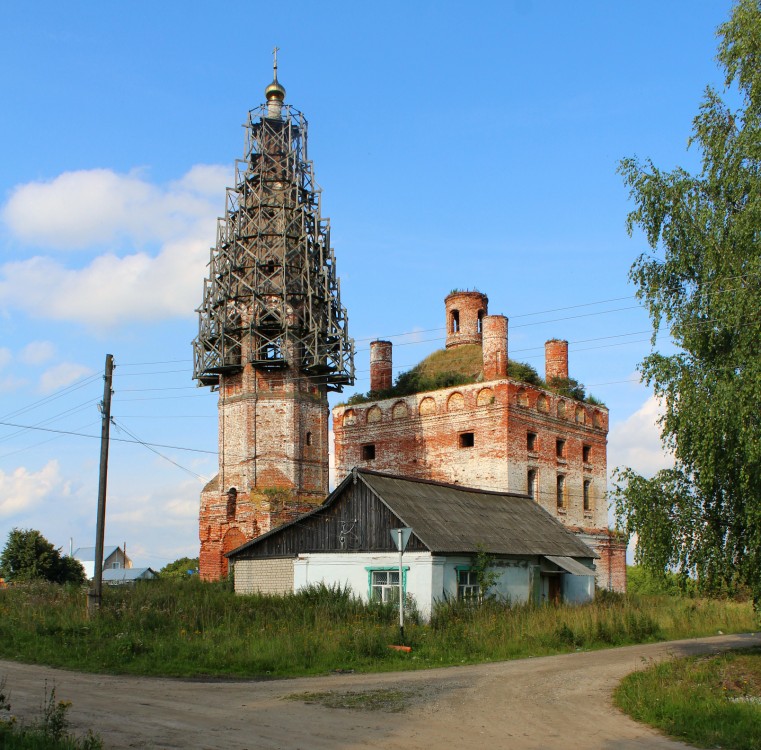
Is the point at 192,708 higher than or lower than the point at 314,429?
lower

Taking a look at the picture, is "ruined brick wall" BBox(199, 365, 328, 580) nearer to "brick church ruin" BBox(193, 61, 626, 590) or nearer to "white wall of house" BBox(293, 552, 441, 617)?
"brick church ruin" BBox(193, 61, 626, 590)

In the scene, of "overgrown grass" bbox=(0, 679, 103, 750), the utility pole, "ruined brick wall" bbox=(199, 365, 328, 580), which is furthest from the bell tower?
"overgrown grass" bbox=(0, 679, 103, 750)

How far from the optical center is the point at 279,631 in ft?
59.1

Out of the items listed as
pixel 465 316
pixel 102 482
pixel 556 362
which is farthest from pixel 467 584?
pixel 465 316

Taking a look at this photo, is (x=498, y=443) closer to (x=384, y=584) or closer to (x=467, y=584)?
(x=467, y=584)

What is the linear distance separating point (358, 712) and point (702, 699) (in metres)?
4.39

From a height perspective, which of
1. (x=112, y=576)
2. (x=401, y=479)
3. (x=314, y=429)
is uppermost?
(x=314, y=429)

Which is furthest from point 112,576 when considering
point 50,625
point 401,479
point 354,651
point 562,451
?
point 354,651

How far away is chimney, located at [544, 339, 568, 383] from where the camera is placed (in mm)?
40281

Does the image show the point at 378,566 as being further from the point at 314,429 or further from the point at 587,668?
the point at 314,429

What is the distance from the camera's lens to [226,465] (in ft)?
112

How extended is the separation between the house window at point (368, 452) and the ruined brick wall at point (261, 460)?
5363 mm

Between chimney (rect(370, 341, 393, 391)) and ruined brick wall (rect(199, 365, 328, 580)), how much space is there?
22.2 feet

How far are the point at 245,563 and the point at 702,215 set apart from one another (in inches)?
699
